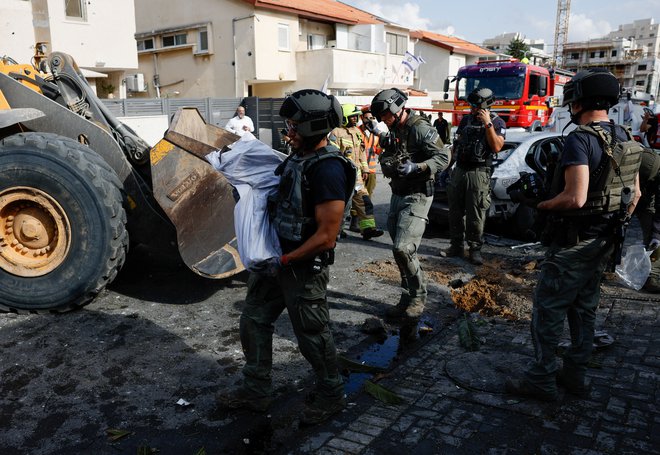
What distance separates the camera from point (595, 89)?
10.2ft

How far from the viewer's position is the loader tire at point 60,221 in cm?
441

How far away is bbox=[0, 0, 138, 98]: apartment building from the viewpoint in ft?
52.0

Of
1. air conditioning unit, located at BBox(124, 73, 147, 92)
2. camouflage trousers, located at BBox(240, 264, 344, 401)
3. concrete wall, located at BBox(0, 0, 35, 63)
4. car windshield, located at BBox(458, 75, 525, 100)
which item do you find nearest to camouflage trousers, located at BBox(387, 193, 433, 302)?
camouflage trousers, located at BBox(240, 264, 344, 401)

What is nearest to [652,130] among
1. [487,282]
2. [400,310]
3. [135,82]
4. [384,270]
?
[487,282]

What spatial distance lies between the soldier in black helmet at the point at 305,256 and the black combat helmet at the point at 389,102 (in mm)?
1818

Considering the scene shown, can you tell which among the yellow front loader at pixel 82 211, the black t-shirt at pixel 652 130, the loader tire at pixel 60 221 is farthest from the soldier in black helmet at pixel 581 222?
the black t-shirt at pixel 652 130

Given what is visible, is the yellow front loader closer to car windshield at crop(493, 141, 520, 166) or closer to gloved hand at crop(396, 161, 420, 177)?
gloved hand at crop(396, 161, 420, 177)

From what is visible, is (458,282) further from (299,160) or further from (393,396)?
(299,160)

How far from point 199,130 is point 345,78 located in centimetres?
2154

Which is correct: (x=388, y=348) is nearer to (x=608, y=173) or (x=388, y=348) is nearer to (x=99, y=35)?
(x=608, y=173)

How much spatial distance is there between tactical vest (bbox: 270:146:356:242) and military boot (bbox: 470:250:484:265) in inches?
156

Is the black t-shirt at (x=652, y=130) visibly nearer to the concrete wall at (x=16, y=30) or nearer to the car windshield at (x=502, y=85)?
the car windshield at (x=502, y=85)

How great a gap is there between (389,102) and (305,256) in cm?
231

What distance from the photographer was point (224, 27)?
82.4ft
